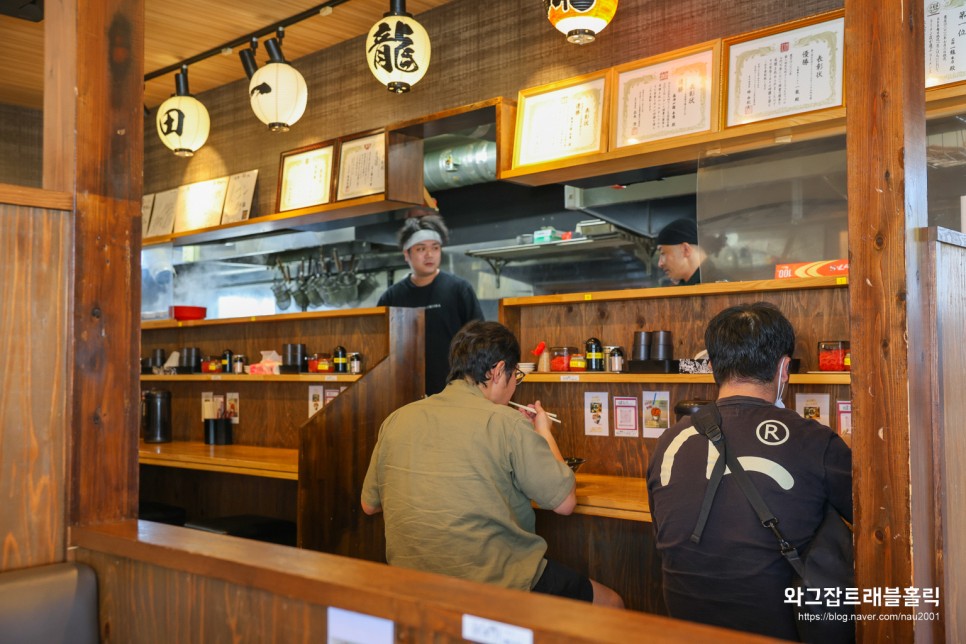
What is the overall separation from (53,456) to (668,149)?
297 cm

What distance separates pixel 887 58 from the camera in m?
1.70

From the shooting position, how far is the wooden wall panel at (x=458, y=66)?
4.39 meters

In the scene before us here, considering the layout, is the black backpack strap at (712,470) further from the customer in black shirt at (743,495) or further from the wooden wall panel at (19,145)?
the wooden wall panel at (19,145)

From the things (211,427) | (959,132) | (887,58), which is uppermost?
(959,132)

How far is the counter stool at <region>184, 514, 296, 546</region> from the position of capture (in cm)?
441

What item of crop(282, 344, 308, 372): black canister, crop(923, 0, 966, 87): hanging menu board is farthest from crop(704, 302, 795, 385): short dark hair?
crop(282, 344, 308, 372): black canister

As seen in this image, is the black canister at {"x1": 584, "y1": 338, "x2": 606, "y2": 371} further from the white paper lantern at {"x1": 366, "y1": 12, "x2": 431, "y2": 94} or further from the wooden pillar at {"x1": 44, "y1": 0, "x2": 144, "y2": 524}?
the wooden pillar at {"x1": 44, "y1": 0, "x2": 144, "y2": 524}

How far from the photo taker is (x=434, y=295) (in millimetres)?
5129

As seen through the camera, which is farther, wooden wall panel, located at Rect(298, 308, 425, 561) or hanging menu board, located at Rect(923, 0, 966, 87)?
wooden wall panel, located at Rect(298, 308, 425, 561)

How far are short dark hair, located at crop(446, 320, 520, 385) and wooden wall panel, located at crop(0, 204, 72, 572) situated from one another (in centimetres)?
135

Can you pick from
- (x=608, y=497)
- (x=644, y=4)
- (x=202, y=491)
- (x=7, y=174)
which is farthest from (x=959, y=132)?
(x=7, y=174)

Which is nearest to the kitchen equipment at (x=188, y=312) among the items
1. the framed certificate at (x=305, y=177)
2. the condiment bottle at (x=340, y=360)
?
the framed certificate at (x=305, y=177)

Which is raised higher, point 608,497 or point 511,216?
point 511,216

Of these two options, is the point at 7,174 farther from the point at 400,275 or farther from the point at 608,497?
the point at 608,497
